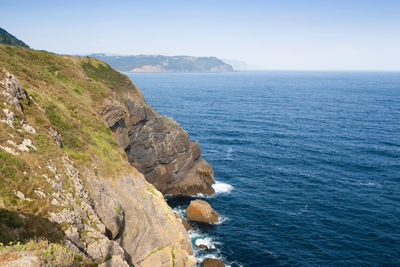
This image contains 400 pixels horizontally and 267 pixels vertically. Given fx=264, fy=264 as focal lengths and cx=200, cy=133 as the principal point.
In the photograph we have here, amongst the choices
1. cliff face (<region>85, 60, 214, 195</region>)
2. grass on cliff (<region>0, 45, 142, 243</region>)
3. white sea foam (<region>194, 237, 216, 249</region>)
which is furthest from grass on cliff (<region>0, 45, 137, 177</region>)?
white sea foam (<region>194, 237, 216, 249</region>)

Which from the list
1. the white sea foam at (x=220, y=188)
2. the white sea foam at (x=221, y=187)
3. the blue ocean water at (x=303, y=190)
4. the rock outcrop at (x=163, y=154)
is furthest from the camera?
the white sea foam at (x=221, y=187)

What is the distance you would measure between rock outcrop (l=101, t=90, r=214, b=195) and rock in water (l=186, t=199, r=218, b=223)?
9848 millimetres

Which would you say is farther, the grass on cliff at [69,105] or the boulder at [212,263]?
the boulder at [212,263]

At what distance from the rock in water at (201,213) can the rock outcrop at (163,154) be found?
9.85 meters

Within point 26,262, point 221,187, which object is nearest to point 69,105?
point 26,262

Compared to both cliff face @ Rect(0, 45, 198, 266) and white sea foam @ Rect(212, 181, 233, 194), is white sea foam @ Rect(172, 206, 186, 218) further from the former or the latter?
cliff face @ Rect(0, 45, 198, 266)

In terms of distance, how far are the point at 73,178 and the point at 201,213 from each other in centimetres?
3135

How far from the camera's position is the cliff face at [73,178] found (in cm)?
1618

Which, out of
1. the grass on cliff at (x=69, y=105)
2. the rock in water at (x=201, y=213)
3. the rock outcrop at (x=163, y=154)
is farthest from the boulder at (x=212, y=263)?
the rock outcrop at (x=163, y=154)

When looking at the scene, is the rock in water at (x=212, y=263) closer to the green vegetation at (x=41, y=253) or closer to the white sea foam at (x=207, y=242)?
the white sea foam at (x=207, y=242)

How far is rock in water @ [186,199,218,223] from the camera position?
47.9 m

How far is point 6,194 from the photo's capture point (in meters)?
15.2

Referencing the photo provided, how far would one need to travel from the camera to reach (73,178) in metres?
20.9

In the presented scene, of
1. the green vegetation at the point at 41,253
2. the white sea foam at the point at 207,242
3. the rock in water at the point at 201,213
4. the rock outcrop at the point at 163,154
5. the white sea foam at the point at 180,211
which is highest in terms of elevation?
the green vegetation at the point at 41,253
